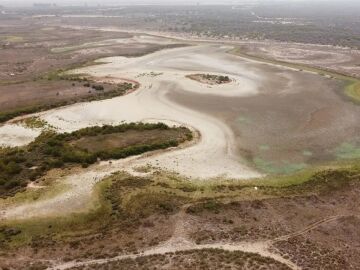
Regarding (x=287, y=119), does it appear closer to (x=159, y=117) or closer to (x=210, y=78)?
(x=159, y=117)

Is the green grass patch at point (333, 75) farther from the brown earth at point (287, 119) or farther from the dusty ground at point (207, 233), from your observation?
the dusty ground at point (207, 233)

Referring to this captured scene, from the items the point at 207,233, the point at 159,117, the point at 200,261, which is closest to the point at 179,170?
the point at 207,233

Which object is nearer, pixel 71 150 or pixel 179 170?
pixel 179 170

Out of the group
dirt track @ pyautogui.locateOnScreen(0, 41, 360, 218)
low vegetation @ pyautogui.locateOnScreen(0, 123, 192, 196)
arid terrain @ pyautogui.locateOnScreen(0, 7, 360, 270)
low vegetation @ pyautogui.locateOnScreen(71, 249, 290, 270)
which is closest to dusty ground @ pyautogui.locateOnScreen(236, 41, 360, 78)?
arid terrain @ pyautogui.locateOnScreen(0, 7, 360, 270)

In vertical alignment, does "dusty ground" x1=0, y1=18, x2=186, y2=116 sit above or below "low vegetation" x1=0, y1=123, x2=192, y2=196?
above

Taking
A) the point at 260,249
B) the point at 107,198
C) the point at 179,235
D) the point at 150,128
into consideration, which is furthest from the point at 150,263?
the point at 150,128

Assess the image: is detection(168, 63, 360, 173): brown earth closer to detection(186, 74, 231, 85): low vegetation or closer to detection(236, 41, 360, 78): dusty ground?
detection(186, 74, 231, 85): low vegetation

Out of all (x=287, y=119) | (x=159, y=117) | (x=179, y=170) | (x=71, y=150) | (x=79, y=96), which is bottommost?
(x=179, y=170)
